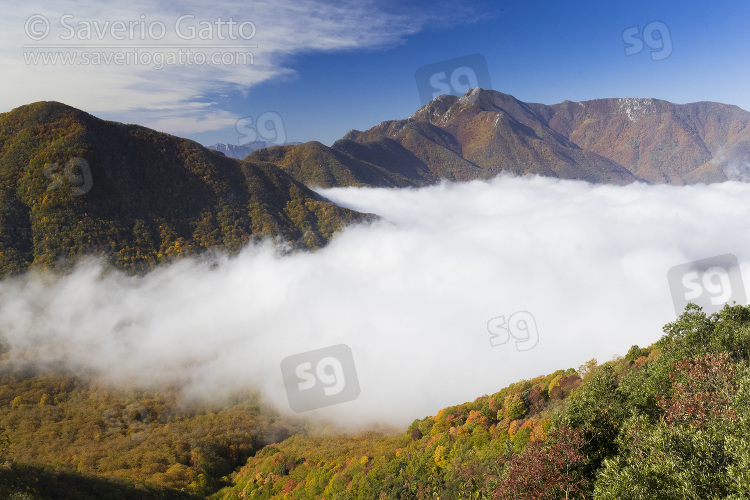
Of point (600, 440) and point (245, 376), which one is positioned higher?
point (600, 440)

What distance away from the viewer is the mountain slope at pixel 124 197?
415 feet

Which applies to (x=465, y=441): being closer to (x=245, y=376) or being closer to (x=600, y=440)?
(x=600, y=440)

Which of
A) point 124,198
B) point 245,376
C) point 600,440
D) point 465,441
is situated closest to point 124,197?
point 124,198

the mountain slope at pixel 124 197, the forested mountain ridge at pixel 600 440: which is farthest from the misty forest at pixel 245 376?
the mountain slope at pixel 124 197

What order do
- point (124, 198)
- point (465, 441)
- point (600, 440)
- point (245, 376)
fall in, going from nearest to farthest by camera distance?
point (600, 440) < point (465, 441) < point (245, 376) < point (124, 198)

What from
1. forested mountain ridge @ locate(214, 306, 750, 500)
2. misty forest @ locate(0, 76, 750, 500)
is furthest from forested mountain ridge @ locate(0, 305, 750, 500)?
misty forest @ locate(0, 76, 750, 500)

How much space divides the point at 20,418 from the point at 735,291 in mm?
276006

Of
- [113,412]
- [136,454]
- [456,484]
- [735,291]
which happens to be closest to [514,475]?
[456,484]

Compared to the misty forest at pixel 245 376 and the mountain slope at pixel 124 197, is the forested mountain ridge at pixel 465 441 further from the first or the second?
the mountain slope at pixel 124 197

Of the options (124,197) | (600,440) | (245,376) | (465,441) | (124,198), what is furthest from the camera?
(124,197)

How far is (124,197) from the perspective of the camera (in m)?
149

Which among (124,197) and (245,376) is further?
(124,197)

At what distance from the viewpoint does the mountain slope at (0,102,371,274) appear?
126m

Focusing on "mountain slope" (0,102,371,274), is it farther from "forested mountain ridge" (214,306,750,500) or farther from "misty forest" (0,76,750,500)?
"forested mountain ridge" (214,306,750,500)
